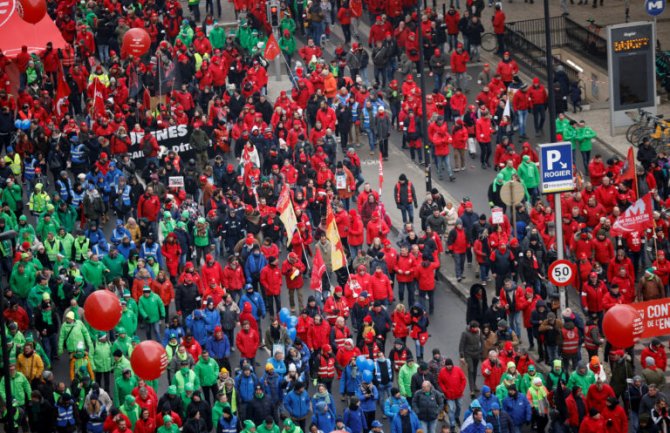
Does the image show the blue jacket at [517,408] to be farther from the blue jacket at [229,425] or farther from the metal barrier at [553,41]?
the metal barrier at [553,41]

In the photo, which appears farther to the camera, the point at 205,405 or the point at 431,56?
the point at 431,56

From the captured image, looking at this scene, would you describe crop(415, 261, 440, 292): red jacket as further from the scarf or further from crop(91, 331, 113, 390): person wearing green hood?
crop(91, 331, 113, 390): person wearing green hood

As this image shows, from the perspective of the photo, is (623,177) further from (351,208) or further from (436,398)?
(436,398)

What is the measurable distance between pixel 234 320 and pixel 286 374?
2436mm

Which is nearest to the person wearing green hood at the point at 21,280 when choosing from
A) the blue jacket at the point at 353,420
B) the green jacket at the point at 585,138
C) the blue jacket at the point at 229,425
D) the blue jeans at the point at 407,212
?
the blue jacket at the point at 229,425

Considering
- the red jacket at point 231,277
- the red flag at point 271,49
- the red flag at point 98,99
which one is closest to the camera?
the red jacket at point 231,277

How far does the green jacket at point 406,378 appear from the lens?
31.3 metres

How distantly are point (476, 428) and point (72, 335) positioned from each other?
7.68 meters

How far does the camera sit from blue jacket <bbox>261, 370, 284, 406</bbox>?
1235 inches

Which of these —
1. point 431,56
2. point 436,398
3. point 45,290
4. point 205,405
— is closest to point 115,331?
point 45,290

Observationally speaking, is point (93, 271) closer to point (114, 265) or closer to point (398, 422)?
point (114, 265)

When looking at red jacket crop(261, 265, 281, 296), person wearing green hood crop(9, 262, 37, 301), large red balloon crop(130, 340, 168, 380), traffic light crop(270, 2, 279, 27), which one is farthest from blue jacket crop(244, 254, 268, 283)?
traffic light crop(270, 2, 279, 27)

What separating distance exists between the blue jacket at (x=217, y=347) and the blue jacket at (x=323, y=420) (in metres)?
2.96

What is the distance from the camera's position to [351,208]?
40938mm
